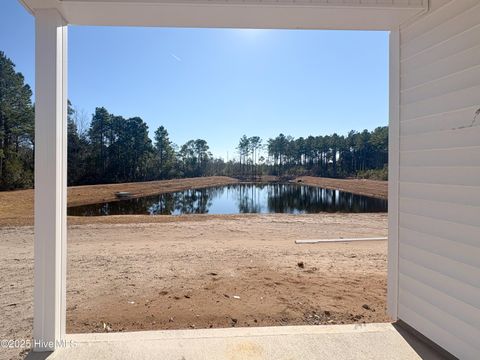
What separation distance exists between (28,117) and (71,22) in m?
16.1

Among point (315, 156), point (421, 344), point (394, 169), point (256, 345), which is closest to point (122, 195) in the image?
point (256, 345)

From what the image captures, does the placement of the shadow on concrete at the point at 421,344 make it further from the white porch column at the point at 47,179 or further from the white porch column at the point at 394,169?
the white porch column at the point at 47,179

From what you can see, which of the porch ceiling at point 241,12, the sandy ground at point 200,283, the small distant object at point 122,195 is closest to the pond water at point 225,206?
the small distant object at point 122,195

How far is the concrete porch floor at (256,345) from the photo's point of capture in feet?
5.94

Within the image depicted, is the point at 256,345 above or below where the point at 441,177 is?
below

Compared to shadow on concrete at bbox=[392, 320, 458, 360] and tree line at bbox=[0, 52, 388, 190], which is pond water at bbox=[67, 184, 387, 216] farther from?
shadow on concrete at bbox=[392, 320, 458, 360]

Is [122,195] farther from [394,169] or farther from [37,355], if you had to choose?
[394,169]

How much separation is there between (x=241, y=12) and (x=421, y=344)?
7.59 ft

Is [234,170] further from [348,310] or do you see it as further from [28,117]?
[348,310]

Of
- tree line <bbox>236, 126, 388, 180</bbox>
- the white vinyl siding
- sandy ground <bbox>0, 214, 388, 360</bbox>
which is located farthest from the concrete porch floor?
tree line <bbox>236, 126, 388, 180</bbox>

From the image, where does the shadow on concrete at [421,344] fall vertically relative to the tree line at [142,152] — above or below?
below

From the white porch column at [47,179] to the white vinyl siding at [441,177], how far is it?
2215 millimetres

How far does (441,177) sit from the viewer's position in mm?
1821

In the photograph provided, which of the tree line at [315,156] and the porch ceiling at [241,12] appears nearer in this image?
the porch ceiling at [241,12]
